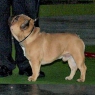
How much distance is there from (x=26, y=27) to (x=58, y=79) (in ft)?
3.47

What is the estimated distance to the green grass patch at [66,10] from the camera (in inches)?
858

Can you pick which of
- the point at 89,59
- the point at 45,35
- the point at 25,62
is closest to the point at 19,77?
the point at 25,62

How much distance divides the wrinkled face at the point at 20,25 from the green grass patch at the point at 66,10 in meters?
13.6

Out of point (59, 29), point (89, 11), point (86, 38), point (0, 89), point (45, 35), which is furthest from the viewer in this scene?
point (89, 11)

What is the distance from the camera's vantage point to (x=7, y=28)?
7.77 meters

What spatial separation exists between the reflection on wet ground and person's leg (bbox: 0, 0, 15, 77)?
2.46ft

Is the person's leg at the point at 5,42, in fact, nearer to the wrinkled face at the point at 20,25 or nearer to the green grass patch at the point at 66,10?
the wrinkled face at the point at 20,25

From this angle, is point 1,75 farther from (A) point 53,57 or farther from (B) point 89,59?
(B) point 89,59

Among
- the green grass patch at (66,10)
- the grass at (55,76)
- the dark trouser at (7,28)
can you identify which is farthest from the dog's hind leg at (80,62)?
the green grass patch at (66,10)

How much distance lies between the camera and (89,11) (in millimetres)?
22641

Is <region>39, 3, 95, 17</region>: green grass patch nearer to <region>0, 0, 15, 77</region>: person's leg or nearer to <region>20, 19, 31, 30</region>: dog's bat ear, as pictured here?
<region>0, 0, 15, 77</region>: person's leg

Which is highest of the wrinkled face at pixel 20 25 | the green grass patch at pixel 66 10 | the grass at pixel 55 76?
the wrinkled face at pixel 20 25

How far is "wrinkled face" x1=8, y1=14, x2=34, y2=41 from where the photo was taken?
282 inches

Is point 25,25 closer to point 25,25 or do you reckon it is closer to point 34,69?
point 25,25
